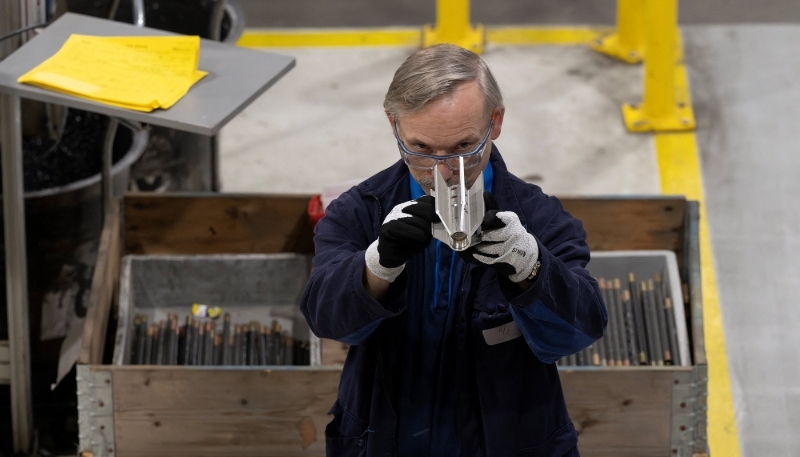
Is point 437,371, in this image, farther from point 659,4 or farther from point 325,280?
point 659,4

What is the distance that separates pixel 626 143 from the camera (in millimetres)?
5320

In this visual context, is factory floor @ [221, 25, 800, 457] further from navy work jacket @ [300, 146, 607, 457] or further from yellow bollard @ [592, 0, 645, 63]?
navy work jacket @ [300, 146, 607, 457]

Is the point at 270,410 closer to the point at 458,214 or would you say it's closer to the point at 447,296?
the point at 447,296

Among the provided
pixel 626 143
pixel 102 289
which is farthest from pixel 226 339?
pixel 626 143

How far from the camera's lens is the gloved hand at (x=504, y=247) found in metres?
1.76

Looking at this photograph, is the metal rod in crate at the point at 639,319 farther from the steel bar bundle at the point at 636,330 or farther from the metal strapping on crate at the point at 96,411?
the metal strapping on crate at the point at 96,411

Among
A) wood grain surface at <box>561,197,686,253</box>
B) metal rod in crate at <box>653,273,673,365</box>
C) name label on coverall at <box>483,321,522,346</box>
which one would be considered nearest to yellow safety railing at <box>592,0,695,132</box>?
wood grain surface at <box>561,197,686,253</box>

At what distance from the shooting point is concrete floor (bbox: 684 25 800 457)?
13.1 ft

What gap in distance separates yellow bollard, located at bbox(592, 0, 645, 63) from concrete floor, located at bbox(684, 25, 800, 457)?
306mm

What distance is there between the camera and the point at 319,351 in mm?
3527

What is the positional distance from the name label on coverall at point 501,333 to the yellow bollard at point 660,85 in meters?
3.35

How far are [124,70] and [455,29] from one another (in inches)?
123

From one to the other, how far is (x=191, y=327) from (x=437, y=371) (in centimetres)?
179

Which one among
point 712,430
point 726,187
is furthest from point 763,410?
point 726,187
